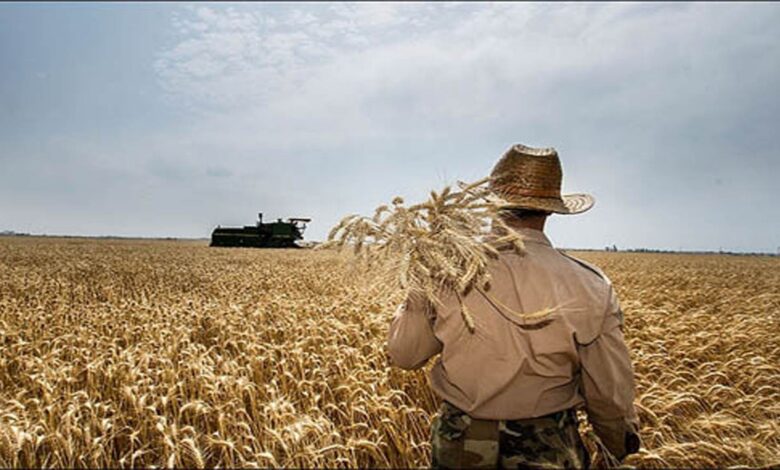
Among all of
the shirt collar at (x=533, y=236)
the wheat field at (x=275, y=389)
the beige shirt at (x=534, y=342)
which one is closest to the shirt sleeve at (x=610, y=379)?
the beige shirt at (x=534, y=342)

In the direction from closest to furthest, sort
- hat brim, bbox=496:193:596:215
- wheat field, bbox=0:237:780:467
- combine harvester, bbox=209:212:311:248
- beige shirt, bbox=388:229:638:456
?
beige shirt, bbox=388:229:638:456 → hat brim, bbox=496:193:596:215 → wheat field, bbox=0:237:780:467 → combine harvester, bbox=209:212:311:248

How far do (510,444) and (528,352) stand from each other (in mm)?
456

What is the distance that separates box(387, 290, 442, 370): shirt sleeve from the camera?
8.27 ft

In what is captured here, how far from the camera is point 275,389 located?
4777mm

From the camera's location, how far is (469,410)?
7.84 feet

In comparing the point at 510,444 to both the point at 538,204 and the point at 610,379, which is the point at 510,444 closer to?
the point at 610,379

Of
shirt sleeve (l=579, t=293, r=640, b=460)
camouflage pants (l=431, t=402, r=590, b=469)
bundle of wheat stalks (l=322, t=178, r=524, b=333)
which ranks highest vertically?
bundle of wheat stalks (l=322, t=178, r=524, b=333)

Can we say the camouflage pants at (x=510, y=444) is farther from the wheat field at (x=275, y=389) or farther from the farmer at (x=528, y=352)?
the wheat field at (x=275, y=389)

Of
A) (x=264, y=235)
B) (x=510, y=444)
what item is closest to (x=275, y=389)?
(x=510, y=444)

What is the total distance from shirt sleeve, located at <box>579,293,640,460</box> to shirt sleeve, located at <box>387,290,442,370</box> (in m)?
0.73

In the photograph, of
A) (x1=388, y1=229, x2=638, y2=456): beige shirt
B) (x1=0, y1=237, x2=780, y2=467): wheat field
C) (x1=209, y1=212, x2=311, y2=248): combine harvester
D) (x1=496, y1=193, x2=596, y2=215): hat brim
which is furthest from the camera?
(x1=209, y1=212, x2=311, y2=248): combine harvester

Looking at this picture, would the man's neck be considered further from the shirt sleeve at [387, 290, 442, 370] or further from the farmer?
the shirt sleeve at [387, 290, 442, 370]

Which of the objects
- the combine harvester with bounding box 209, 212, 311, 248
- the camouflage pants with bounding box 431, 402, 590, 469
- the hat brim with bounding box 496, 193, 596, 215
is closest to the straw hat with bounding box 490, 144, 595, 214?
the hat brim with bounding box 496, 193, 596, 215

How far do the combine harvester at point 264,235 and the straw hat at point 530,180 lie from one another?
47317mm
